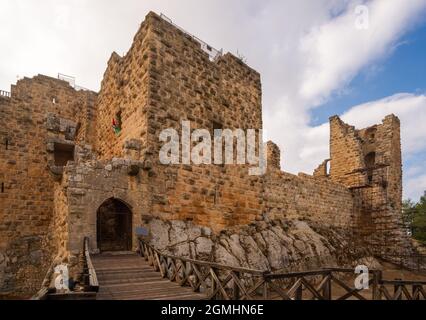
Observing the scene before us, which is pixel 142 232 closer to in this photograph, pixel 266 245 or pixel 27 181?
pixel 266 245

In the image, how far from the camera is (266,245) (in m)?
11.8

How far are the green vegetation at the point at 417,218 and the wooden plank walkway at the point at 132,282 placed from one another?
→ 1961 cm

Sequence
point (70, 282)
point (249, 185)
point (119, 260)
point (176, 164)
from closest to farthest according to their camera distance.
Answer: point (70, 282)
point (119, 260)
point (176, 164)
point (249, 185)

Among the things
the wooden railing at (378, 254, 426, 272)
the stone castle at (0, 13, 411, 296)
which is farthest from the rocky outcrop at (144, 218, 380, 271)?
the wooden railing at (378, 254, 426, 272)

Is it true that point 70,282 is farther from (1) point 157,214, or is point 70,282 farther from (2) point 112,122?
(2) point 112,122

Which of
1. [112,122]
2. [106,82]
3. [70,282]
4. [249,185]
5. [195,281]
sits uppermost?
[106,82]

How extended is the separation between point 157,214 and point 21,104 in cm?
854

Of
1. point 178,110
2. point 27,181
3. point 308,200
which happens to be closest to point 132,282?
point 178,110

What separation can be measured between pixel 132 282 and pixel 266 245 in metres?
6.54

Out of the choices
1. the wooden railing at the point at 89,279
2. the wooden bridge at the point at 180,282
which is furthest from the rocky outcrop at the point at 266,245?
the wooden railing at the point at 89,279

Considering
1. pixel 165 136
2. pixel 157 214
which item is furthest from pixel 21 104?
pixel 157 214

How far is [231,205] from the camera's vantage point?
37.9 feet

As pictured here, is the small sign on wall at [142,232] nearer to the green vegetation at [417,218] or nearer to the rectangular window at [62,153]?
the rectangular window at [62,153]
